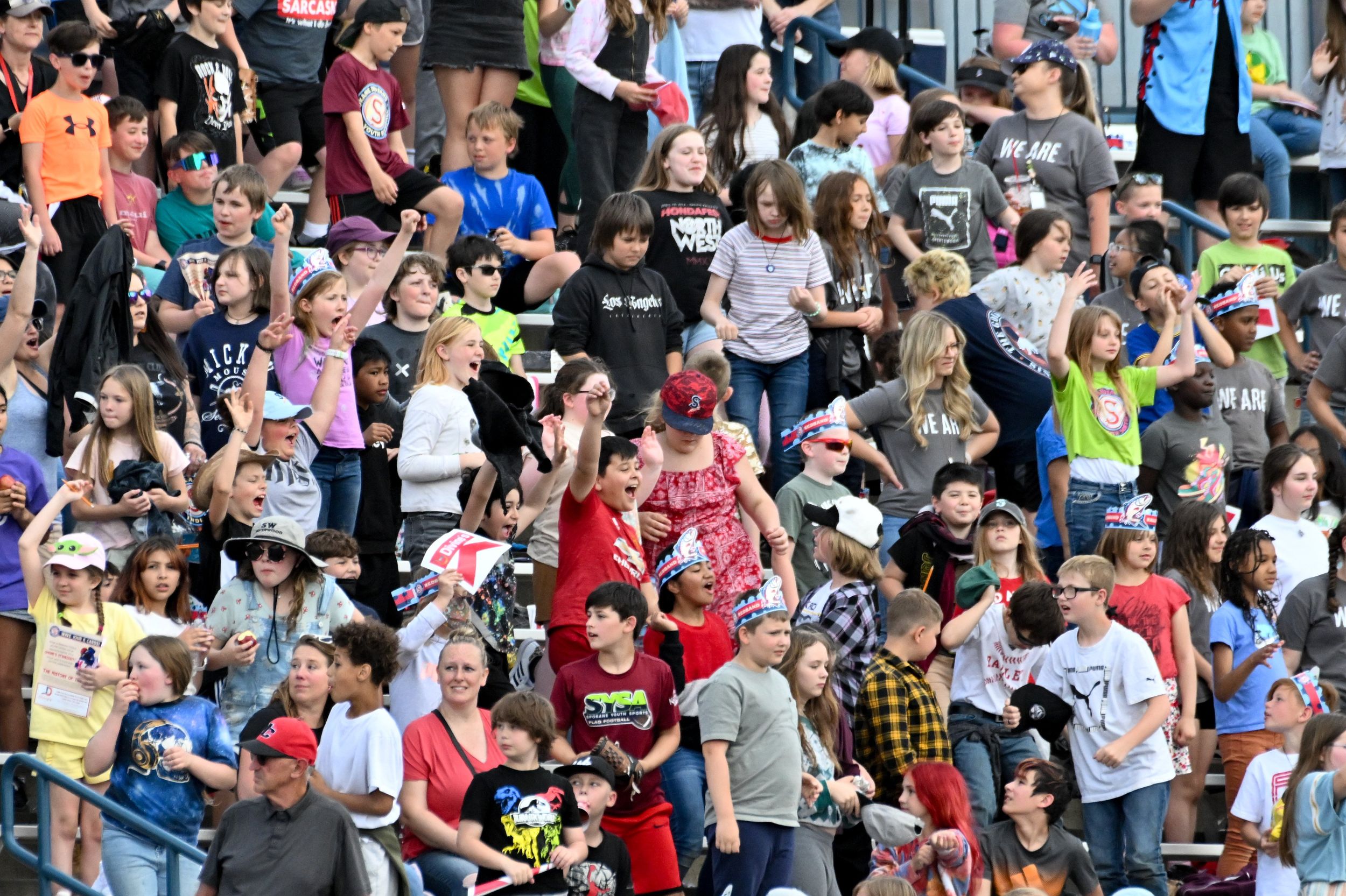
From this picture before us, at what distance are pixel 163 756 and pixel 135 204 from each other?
14.9 feet

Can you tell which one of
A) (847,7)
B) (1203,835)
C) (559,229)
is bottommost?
(1203,835)

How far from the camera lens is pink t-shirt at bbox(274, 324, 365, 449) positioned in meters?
9.18

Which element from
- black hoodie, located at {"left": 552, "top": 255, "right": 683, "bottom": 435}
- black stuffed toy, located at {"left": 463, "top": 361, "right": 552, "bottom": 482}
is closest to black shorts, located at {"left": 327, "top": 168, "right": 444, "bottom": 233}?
black hoodie, located at {"left": 552, "top": 255, "right": 683, "bottom": 435}

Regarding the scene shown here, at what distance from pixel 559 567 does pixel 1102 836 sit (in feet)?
8.28

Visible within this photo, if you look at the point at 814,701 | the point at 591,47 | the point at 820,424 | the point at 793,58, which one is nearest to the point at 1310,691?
the point at 814,701

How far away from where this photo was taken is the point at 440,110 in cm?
1323

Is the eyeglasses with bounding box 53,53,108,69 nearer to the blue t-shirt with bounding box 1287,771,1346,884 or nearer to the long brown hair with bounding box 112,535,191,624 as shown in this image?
the long brown hair with bounding box 112,535,191,624

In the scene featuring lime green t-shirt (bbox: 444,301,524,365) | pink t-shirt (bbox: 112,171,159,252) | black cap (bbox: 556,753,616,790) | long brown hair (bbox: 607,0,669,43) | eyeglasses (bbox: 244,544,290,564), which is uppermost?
long brown hair (bbox: 607,0,669,43)

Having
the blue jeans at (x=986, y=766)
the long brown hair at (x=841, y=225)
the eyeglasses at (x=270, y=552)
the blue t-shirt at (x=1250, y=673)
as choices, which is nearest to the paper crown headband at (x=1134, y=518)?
the blue t-shirt at (x=1250, y=673)

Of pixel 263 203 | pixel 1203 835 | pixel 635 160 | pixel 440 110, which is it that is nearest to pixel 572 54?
pixel 635 160

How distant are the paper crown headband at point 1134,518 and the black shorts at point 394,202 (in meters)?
4.23

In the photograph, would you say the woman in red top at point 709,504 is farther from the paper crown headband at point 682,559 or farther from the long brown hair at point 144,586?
the long brown hair at point 144,586

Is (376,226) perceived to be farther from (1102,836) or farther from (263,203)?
(1102,836)

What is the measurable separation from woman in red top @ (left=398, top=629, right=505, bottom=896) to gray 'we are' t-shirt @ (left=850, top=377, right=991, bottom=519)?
2.95m
